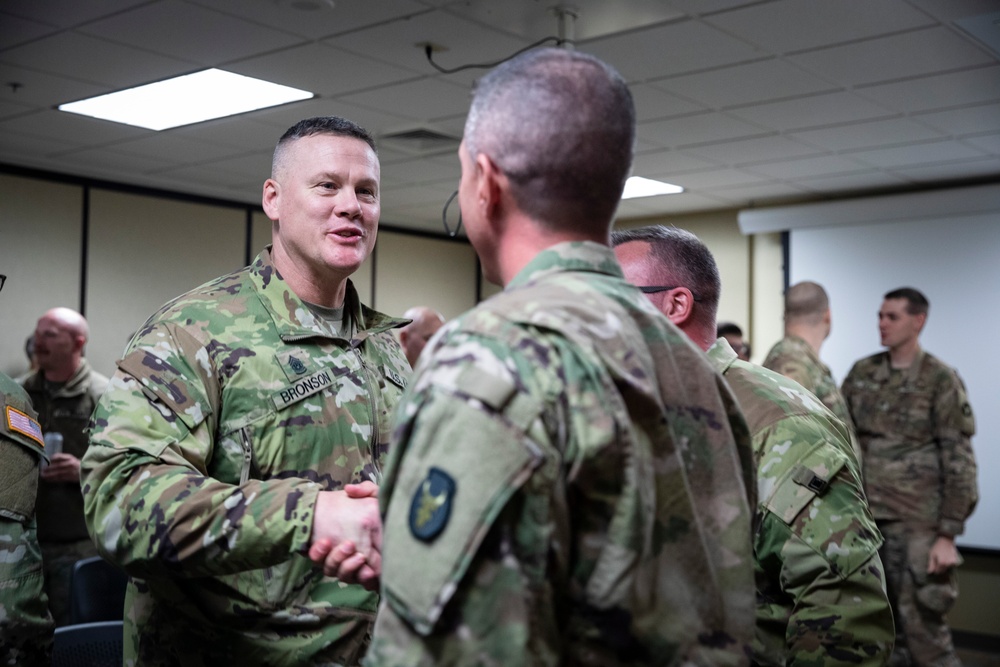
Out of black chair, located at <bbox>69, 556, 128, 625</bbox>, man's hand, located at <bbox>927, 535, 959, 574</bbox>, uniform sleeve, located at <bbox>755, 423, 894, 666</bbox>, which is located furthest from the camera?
man's hand, located at <bbox>927, 535, 959, 574</bbox>

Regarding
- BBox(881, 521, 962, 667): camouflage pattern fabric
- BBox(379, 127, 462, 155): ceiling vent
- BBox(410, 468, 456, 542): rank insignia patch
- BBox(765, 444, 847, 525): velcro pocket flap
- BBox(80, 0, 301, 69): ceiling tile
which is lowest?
BBox(881, 521, 962, 667): camouflage pattern fabric

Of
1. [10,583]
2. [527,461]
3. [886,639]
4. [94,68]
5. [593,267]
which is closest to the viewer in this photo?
[527,461]

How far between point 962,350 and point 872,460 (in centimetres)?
183

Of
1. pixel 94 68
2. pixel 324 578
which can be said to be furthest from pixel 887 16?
pixel 94 68

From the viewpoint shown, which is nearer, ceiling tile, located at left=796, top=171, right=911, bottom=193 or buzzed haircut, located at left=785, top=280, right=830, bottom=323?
buzzed haircut, located at left=785, top=280, right=830, bottom=323

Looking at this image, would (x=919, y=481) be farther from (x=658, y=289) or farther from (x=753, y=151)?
(x=658, y=289)

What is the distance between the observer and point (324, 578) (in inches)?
65.3

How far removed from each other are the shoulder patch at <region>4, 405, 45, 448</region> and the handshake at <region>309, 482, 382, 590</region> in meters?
0.88

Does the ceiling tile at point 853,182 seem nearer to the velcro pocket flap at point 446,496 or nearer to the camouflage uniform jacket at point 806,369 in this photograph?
the camouflage uniform jacket at point 806,369

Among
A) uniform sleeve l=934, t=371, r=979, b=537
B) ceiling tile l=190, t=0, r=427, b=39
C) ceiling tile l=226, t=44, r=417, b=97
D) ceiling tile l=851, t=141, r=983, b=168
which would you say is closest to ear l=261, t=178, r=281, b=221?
ceiling tile l=190, t=0, r=427, b=39

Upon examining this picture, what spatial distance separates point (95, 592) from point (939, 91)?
4059mm

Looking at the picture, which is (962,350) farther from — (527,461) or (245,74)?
(527,461)

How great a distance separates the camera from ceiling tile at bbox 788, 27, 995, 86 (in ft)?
12.2

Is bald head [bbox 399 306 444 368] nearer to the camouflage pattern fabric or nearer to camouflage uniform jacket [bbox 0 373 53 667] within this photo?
the camouflage pattern fabric
